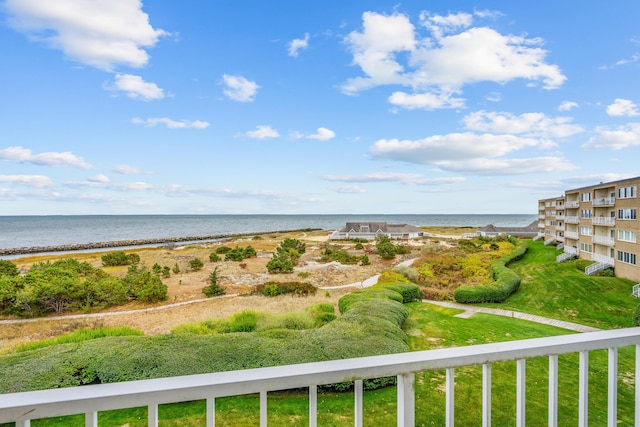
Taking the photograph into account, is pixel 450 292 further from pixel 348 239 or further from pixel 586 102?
pixel 348 239

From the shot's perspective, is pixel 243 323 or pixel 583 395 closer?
pixel 583 395

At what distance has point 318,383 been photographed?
4.23 feet

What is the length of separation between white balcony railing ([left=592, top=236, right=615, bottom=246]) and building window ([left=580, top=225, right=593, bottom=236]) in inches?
78.3

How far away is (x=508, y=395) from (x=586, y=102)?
1539cm

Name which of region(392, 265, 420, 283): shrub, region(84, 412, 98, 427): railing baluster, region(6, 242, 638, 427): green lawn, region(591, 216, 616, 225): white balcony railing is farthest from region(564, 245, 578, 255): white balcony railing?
region(84, 412, 98, 427): railing baluster

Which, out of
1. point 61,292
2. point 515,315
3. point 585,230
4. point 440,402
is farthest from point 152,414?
point 585,230

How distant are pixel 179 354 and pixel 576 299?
1993cm

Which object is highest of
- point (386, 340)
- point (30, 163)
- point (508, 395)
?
point (30, 163)

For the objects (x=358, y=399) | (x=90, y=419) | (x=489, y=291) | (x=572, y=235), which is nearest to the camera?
(x=90, y=419)

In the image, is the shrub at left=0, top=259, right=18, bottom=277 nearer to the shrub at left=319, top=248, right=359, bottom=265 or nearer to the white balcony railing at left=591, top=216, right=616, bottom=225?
the shrub at left=319, top=248, right=359, bottom=265

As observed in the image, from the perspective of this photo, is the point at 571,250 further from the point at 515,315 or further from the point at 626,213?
the point at 515,315

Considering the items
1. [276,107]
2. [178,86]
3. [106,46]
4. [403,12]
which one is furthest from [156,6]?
[276,107]

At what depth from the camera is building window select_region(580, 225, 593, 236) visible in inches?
1105

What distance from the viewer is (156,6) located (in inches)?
332
